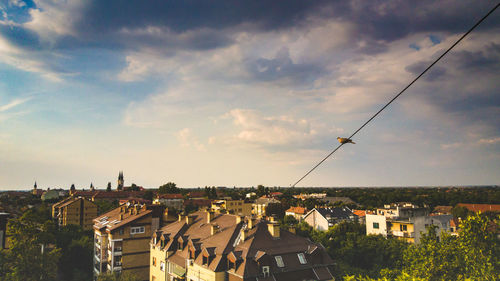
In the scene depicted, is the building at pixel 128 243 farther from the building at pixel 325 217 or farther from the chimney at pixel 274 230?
the building at pixel 325 217

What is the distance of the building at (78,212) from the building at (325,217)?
88117 mm

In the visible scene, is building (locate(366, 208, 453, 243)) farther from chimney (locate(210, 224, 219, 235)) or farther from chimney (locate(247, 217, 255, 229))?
chimney (locate(210, 224, 219, 235))

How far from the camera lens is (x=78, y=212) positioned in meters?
126

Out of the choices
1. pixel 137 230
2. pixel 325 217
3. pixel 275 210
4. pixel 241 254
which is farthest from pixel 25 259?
pixel 275 210

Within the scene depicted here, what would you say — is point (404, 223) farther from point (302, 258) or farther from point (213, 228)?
point (213, 228)

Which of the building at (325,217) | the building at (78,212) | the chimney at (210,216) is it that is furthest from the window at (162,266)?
the building at (78,212)

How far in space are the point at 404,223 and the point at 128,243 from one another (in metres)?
63.3

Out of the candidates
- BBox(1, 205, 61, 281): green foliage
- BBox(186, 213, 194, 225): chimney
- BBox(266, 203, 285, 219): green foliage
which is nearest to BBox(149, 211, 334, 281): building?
BBox(186, 213, 194, 225): chimney

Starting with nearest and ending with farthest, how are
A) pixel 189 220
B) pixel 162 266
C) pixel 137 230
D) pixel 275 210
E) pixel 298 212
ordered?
pixel 162 266, pixel 189 220, pixel 137 230, pixel 298 212, pixel 275 210

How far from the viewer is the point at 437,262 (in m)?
32.2

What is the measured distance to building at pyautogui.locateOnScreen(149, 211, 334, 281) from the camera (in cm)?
3744

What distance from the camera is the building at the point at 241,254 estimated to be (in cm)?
3744

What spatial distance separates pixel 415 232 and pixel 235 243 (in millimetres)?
53951

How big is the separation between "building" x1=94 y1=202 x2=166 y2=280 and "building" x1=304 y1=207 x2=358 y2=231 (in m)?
66.3
